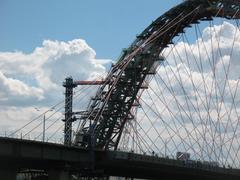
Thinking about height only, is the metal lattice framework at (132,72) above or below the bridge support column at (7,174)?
above

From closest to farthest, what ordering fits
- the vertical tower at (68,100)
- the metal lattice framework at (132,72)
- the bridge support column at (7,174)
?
1. the bridge support column at (7,174)
2. the metal lattice framework at (132,72)
3. the vertical tower at (68,100)

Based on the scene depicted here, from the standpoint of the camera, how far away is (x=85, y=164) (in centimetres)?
9000

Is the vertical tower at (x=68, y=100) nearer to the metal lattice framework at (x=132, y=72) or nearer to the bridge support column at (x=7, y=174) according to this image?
the metal lattice framework at (x=132, y=72)

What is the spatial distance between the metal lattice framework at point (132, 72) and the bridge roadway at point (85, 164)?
5557 mm

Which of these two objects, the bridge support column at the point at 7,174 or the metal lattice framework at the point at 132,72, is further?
the metal lattice framework at the point at 132,72

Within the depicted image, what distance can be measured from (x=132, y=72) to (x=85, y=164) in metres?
22.3

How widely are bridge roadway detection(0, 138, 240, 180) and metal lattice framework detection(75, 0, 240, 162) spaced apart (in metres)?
5.56

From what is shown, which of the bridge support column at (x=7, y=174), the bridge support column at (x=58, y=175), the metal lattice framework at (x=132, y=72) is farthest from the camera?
the metal lattice framework at (x=132, y=72)

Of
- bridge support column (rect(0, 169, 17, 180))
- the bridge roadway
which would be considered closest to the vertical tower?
the bridge roadway

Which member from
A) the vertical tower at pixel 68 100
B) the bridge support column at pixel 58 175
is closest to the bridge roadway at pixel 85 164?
the bridge support column at pixel 58 175

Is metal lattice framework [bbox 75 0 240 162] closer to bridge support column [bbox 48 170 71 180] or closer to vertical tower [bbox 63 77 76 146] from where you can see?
bridge support column [bbox 48 170 71 180]

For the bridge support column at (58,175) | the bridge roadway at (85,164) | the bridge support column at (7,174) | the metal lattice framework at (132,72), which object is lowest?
the bridge support column at (7,174)

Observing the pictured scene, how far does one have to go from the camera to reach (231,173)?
11231 centimetres

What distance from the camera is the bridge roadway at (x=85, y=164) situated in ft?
254
